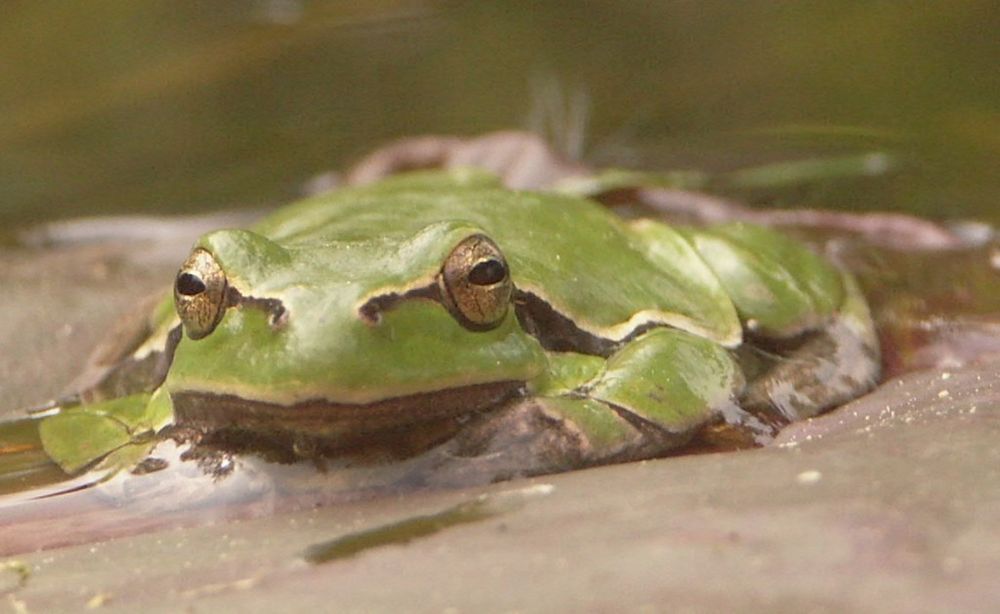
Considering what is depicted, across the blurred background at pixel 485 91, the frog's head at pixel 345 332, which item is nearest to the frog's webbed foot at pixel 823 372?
the frog's head at pixel 345 332

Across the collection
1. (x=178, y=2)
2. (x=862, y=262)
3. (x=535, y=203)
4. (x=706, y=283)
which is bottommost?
Result: (x=862, y=262)

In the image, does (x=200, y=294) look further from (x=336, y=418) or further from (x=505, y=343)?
(x=505, y=343)

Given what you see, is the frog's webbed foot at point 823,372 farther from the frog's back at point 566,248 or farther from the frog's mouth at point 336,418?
the frog's mouth at point 336,418

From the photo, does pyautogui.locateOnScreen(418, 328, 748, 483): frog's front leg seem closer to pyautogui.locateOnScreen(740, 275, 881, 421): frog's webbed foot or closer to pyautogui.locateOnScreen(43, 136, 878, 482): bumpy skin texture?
pyautogui.locateOnScreen(43, 136, 878, 482): bumpy skin texture

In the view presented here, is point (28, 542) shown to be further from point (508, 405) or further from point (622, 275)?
point (622, 275)

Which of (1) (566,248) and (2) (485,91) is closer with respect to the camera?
(1) (566,248)

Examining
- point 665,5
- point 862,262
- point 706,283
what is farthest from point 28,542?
point 665,5

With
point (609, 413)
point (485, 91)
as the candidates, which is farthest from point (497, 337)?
point (485, 91)
